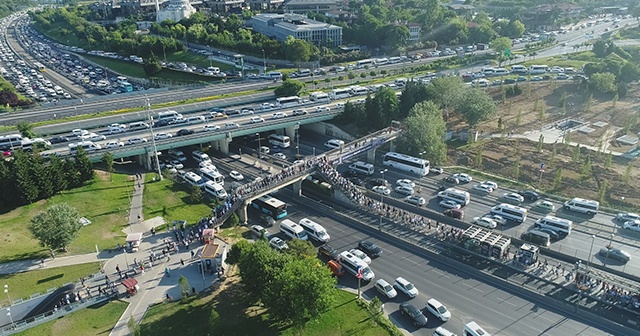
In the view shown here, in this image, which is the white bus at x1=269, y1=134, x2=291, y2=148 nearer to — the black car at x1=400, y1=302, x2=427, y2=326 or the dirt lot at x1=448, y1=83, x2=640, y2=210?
the dirt lot at x1=448, y1=83, x2=640, y2=210

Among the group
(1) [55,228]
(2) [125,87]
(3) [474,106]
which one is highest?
(3) [474,106]

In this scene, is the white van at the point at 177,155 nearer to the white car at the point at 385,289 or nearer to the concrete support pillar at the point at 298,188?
the concrete support pillar at the point at 298,188

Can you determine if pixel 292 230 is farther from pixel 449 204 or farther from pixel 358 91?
pixel 358 91

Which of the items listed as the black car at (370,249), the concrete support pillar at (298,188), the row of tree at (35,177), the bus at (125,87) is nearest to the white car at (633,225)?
the black car at (370,249)

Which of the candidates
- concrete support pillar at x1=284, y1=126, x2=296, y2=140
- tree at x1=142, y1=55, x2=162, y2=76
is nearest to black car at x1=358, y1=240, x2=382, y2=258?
concrete support pillar at x1=284, y1=126, x2=296, y2=140

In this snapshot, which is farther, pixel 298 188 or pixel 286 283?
pixel 298 188

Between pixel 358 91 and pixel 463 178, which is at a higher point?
pixel 358 91

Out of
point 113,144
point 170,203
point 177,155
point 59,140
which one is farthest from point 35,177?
point 177,155

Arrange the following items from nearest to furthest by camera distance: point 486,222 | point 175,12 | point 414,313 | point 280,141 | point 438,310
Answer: point 414,313 < point 438,310 < point 486,222 < point 280,141 < point 175,12
